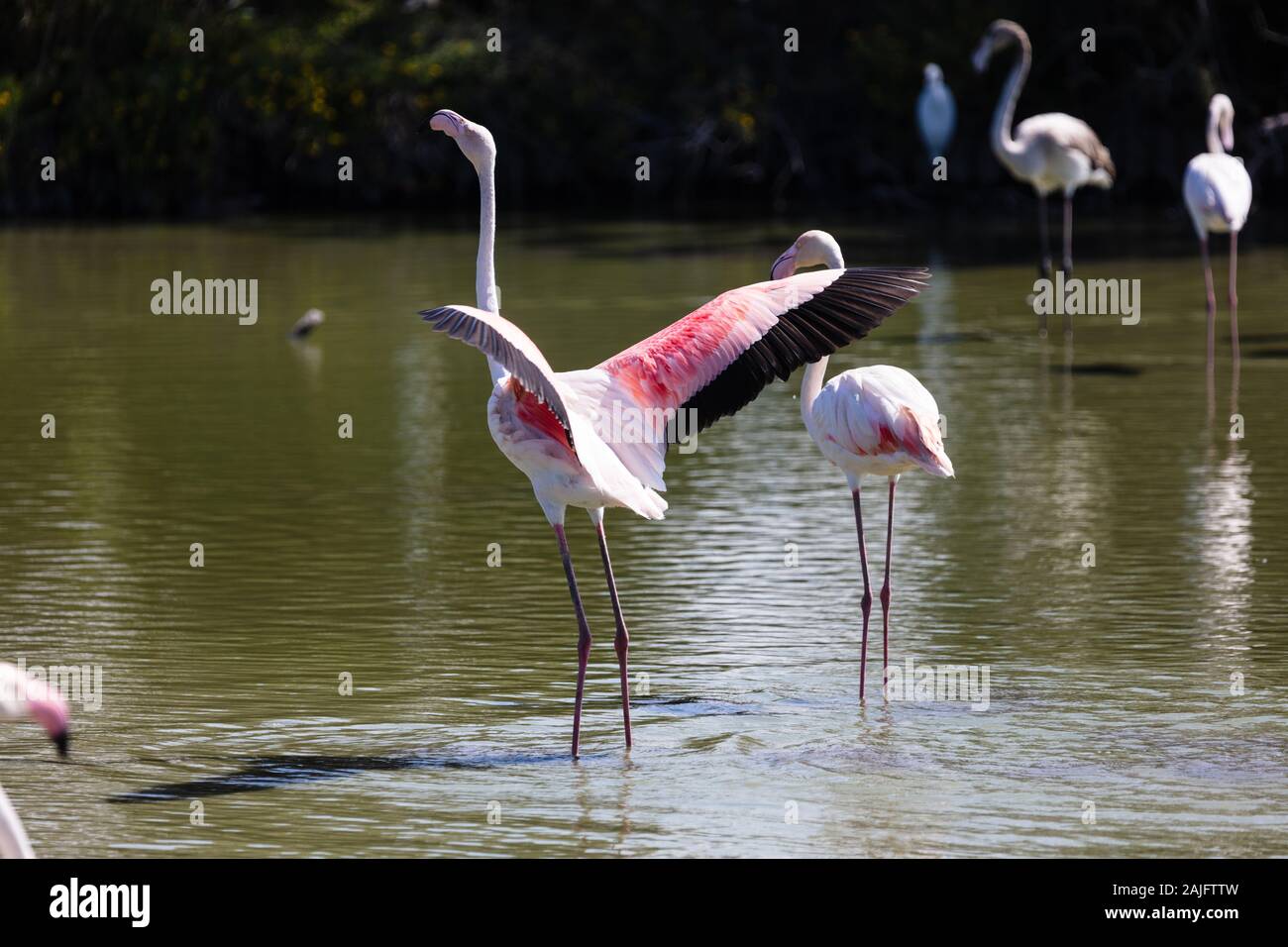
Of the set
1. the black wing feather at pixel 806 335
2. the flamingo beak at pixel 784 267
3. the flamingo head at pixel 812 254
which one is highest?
the flamingo head at pixel 812 254

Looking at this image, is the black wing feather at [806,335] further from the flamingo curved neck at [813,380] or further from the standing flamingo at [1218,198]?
the standing flamingo at [1218,198]

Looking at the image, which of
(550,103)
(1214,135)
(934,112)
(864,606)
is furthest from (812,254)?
(550,103)

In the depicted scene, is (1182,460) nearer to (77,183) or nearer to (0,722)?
(0,722)

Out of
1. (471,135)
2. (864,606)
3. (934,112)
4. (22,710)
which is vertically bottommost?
(864,606)

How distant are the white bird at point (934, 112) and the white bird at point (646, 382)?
51.1 feet

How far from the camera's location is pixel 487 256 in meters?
A: 5.75

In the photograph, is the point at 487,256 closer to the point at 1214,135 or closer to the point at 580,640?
the point at 580,640

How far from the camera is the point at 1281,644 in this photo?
6516mm

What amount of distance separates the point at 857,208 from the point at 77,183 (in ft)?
29.0

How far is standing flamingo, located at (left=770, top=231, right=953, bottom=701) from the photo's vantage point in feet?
20.5

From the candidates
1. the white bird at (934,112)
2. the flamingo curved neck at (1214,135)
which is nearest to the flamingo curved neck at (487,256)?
the flamingo curved neck at (1214,135)

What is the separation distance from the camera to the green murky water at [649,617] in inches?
202

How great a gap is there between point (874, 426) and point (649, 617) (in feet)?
3.69

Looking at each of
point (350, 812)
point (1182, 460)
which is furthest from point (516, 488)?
point (350, 812)
